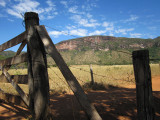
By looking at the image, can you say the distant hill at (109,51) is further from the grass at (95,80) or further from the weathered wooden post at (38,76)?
the weathered wooden post at (38,76)

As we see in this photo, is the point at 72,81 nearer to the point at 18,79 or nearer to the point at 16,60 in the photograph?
the point at 16,60

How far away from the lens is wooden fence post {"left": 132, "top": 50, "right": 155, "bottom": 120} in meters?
1.58

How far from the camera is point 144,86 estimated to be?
1576 millimetres

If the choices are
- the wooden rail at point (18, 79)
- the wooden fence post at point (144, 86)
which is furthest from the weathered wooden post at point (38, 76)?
the wooden fence post at point (144, 86)

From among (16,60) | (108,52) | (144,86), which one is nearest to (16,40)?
(16,60)

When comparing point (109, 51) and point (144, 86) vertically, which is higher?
point (109, 51)

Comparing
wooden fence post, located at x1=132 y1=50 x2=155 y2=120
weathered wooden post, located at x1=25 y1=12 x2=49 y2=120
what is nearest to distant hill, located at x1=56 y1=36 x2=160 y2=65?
weathered wooden post, located at x1=25 y1=12 x2=49 y2=120

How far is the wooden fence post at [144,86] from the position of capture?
1.58 metres

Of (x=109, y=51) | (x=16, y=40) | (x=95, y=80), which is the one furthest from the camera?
(x=109, y=51)

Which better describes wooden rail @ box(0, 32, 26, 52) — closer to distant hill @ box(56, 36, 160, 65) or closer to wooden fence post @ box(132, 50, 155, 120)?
wooden fence post @ box(132, 50, 155, 120)

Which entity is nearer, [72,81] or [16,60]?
[72,81]

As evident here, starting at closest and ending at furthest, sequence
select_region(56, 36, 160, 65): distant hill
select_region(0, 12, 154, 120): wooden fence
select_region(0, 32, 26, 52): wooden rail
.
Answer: select_region(0, 12, 154, 120): wooden fence
select_region(0, 32, 26, 52): wooden rail
select_region(56, 36, 160, 65): distant hill

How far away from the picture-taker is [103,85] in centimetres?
789

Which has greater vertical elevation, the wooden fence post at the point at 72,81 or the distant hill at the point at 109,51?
the distant hill at the point at 109,51
